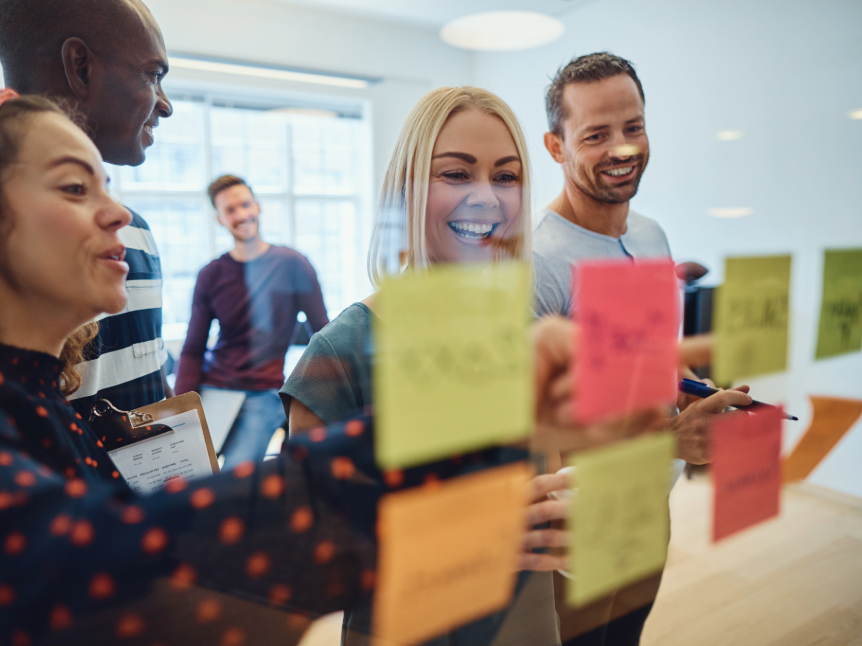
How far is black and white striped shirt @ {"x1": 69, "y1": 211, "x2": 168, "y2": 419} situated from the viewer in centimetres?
41

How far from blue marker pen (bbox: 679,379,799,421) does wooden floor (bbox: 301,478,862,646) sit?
0.11m

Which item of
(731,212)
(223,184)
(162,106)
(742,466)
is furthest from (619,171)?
(223,184)

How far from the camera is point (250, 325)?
0.82 m

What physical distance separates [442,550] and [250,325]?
2.00 ft

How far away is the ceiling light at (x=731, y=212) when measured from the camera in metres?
0.54

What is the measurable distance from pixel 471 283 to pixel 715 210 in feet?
1.36

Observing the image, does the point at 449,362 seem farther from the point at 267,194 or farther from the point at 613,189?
the point at 267,194

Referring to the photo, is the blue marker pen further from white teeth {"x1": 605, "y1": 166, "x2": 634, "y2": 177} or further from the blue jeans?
the blue jeans

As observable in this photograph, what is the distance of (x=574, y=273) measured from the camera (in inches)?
15.5

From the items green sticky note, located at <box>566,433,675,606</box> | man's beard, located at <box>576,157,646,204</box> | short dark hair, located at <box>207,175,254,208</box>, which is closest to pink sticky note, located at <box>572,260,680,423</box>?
green sticky note, located at <box>566,433,675,606</box>

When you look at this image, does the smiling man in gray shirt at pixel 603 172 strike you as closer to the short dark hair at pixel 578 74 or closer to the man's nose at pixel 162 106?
the short dark hair at pixel 578 74

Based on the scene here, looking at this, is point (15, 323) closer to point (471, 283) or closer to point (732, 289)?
point (471, 283)

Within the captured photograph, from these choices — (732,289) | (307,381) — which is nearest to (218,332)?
(307,381)

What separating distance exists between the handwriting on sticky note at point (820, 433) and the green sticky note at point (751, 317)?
135 mm
